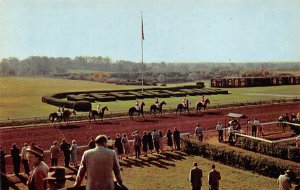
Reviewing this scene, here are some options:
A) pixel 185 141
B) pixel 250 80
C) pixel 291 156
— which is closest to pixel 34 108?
pixel 185 141

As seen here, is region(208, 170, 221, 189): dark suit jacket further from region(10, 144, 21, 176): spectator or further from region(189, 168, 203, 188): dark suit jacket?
region(10, 144, 21, 176): spectator

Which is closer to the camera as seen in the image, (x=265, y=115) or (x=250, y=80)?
(x=265, y=115)

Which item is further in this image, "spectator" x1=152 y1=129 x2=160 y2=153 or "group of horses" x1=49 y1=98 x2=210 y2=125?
"group of horses" x1=49 y1=98 x2=210 y2=125

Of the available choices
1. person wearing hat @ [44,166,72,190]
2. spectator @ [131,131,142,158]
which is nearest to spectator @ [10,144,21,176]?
spectator @ [131,131,142,158]

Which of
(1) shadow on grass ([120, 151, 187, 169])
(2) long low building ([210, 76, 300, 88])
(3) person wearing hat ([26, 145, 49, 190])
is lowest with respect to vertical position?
(1) shadow on grass ([120, 151, 187, 169])

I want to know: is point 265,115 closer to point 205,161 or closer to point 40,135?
point 205,161

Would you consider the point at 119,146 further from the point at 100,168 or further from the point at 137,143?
the point at 100,168
